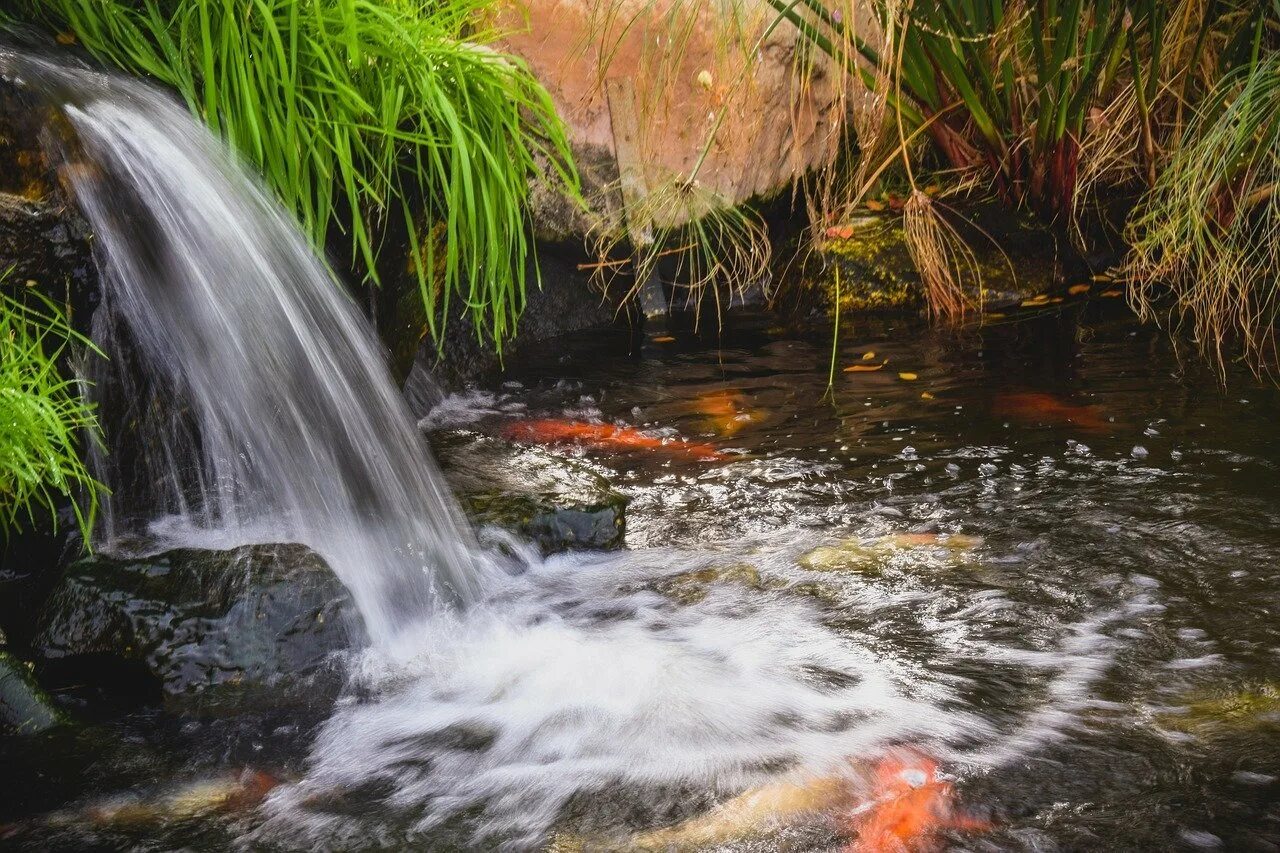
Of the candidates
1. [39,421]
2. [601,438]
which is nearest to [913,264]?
[601,438]

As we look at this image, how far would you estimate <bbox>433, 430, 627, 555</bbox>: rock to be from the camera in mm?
3254

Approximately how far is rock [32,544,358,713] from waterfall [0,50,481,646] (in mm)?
194

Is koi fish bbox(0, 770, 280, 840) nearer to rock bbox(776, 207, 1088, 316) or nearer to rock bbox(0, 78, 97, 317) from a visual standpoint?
rock bbox(0, 78, 97, 317)

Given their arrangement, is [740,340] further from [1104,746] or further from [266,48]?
[1104,746]

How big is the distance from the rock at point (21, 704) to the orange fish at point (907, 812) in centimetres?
165

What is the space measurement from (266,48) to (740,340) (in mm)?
2969

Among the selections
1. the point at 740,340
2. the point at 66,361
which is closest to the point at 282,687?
the point at 66,361

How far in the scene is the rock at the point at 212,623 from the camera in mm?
2506

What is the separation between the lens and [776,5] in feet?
13.5

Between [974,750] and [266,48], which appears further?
[266,48]

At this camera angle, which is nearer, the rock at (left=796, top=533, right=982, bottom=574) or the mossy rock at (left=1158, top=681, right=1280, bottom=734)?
the mossy rock at (left=1158, top=681, right=1280, bottom=734)

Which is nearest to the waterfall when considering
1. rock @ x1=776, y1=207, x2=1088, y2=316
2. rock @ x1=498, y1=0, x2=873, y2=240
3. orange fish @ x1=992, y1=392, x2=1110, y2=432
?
orange fish @ x1=992, y1=392, x2=1110, y2=432

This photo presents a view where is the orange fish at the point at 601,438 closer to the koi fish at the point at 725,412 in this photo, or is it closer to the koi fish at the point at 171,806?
the koi fish at the point at 725,412

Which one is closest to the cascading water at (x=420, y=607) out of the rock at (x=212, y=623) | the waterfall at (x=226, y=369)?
the waterfall at (x=226, y=369)
